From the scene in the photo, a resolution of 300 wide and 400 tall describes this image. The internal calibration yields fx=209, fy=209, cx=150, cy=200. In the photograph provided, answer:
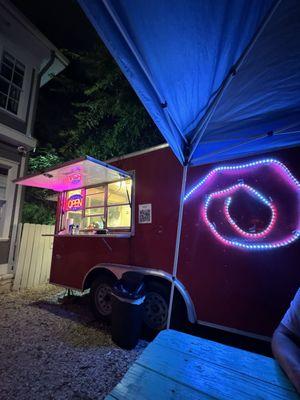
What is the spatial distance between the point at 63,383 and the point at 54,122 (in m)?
11.3

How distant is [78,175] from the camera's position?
4.31 m

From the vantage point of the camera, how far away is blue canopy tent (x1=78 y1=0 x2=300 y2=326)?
1.29m

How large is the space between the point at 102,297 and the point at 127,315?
1129 millimetres

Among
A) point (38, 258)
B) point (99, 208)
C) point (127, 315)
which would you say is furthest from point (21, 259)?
point (127, 315)

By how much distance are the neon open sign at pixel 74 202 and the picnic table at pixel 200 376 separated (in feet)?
13.7

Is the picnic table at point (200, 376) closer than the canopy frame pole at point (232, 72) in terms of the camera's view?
Yes

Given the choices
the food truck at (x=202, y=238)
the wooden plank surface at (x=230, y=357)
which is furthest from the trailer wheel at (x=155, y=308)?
the wooden plank surface at (x=230, y=357)

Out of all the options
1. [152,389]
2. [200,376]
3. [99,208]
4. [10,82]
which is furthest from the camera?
[10,82]

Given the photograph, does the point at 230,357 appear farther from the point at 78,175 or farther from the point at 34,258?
the point at 34,258

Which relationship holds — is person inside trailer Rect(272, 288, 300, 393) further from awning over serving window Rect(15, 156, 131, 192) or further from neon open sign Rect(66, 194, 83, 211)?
neon open sign Rect(66, 194, 83, 211)

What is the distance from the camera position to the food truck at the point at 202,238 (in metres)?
2.48

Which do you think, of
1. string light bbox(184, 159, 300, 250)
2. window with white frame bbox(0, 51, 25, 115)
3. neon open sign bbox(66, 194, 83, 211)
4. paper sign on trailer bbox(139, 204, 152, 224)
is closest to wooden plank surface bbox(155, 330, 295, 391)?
string light bbox(184, 159, 300, 250)

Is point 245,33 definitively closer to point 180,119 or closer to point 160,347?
point 180,119

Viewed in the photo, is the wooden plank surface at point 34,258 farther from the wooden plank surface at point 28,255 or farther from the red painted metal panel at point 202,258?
the red painted metal panel at point 202,258
